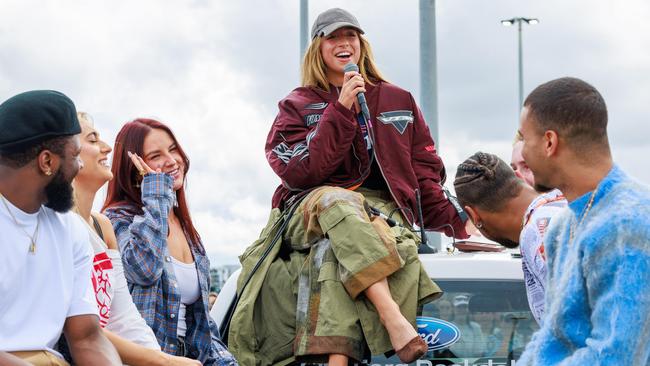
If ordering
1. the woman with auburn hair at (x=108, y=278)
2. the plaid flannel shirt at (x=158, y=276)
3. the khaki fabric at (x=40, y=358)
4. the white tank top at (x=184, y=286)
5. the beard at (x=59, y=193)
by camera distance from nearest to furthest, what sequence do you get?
the khaki fabric at (x=40, y=358)
the beard at (x=59, y=193)
the woman with auburn hair at (x=108, y=278)
the plaid flannel shirt at (x=158, y=276)
the white tank top at (x=184, y=286)

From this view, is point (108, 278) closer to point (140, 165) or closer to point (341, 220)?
point (140, 165)

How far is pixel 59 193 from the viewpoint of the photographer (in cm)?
332

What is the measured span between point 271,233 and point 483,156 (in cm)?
115

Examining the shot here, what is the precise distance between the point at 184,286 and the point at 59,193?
53.6 inches

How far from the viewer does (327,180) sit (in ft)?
17.1

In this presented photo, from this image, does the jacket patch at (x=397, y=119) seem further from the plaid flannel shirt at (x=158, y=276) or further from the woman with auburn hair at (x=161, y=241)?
the plaid flannel shirt at (x=158, y=276)

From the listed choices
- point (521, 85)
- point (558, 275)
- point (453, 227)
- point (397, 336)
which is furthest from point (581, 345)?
point (521, 85)

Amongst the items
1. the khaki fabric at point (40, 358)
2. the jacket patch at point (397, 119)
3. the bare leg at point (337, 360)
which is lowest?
the bare leg at point (337, 360)

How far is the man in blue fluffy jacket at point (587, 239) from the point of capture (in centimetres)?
261

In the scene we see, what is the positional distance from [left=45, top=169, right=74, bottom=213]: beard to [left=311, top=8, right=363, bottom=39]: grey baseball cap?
254 centimetres

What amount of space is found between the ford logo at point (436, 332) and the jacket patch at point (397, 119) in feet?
4.08

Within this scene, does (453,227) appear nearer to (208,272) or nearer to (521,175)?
(521,175)

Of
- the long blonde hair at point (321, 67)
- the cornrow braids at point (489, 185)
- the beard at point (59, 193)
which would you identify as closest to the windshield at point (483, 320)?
the cornrow braids at point (489, 185)

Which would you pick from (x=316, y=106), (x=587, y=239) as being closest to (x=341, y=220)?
(x=316, y=106)
